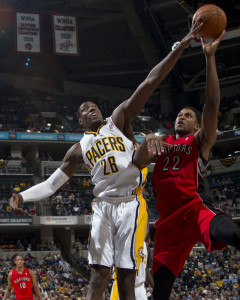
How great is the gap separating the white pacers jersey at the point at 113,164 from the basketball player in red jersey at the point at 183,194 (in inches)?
5.8

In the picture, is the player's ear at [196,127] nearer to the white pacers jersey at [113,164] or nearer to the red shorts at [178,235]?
the white pacers jersey at [113,164]

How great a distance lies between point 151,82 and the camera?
4.69 metres

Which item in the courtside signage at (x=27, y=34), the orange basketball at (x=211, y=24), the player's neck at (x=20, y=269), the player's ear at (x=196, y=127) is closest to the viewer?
the orange basketball at (x=211, y=24)

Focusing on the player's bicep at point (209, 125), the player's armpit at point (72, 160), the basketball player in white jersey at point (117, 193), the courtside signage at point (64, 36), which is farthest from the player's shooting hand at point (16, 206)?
the courtside signage at point (64, 36)

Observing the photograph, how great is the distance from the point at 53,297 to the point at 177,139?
13045mm

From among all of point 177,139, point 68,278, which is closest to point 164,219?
point 177,139

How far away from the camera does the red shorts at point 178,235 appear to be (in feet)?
14.7

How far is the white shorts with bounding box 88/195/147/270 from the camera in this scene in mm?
4594

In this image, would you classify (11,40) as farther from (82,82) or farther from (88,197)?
(88,197)

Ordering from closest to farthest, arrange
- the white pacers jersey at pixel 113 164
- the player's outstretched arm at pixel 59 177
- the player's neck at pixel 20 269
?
the white pacers jersey at pixel 113 164 < the player's outstretched arm at pixel 59 177 < the player's neck at pixel 20 269

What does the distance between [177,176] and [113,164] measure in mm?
676

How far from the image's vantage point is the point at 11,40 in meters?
31.9

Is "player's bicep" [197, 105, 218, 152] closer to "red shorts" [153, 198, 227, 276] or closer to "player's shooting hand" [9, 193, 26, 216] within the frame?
"red shorts" [153, 198, 227, 276]

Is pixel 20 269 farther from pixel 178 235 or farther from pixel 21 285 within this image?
pixel 178 235
